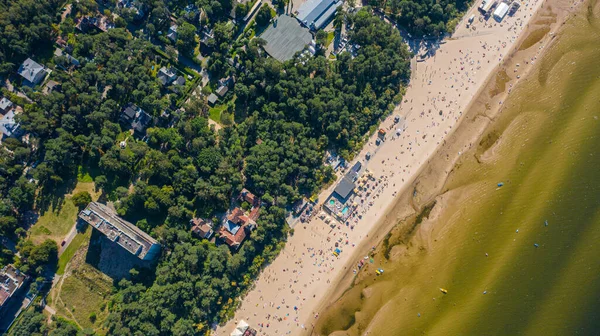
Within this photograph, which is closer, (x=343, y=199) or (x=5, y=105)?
(x=5, y=105)

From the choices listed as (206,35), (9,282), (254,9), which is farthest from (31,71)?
(254,9)

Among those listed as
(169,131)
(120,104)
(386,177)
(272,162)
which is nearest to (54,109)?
(120,104)

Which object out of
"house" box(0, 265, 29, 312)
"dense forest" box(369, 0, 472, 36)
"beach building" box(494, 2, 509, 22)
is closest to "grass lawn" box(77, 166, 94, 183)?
"house" box(0, 265, 29, 312)

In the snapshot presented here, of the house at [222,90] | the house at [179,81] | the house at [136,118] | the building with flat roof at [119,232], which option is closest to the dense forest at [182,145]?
the house at [136,118]

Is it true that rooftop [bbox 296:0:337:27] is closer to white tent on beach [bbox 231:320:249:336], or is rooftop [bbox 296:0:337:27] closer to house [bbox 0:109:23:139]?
house [bbox 0:109:23:139]

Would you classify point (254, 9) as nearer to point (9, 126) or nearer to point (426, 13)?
point (426, 13)

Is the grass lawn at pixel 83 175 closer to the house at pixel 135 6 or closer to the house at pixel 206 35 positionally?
the house at pixel 135 6

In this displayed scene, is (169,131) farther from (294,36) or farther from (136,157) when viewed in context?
(294,36)
